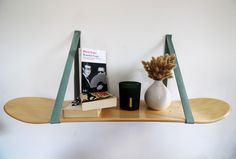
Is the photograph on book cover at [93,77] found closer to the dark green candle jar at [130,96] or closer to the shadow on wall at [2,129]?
the dark green candle jar at [130,96]

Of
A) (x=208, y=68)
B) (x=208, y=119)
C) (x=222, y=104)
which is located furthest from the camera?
(x=208, y=68)

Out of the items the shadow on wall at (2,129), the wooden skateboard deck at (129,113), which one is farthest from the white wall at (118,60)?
the wooden skateboard deck at (129,113)

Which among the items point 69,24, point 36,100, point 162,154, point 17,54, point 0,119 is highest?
point 69,24

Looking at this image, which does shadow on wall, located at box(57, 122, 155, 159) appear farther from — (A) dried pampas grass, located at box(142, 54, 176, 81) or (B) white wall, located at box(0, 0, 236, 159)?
(A) dried pampas grass, located at box(142, 54, 176, 81)

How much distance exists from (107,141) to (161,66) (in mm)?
523

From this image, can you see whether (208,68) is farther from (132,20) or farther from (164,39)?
(132,20)

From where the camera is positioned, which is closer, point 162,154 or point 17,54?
point 17,54

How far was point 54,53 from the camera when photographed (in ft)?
3.17

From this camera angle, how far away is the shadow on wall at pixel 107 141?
3.44 feet

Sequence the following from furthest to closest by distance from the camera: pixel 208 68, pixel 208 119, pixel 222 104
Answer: pixel 208 68
pixel 222 104
pixel 208 119

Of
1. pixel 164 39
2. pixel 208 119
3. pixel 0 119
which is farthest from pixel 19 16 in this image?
pixel 208 119

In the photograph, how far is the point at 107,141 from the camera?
106cm

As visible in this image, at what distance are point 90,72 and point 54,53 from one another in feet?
0.73

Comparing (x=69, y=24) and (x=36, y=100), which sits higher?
(x=69, y=24)
